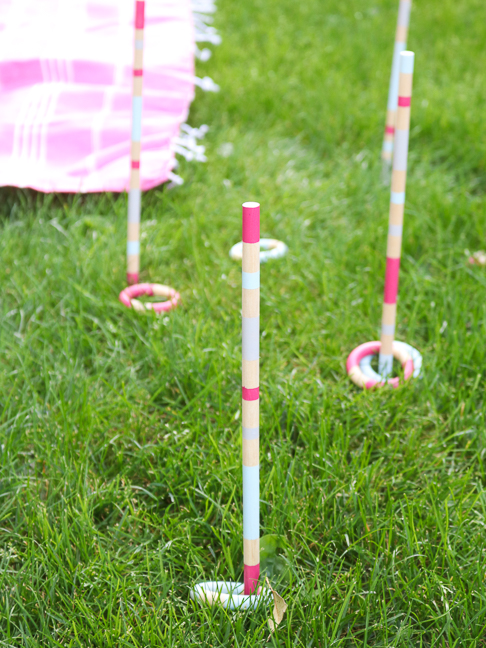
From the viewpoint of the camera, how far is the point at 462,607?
1.34m

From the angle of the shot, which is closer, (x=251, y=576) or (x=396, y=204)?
(x=251, y=576)

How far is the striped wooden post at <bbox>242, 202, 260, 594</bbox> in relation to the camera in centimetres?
116

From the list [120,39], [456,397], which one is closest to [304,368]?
[456,397]

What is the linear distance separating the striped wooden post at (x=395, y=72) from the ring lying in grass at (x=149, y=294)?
1.31 meters

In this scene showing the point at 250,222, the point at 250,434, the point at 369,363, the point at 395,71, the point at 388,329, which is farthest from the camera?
the point at 395,71

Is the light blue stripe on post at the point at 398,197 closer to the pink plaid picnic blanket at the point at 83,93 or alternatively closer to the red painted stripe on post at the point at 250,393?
the red painted stripe on post at the point at 250,393

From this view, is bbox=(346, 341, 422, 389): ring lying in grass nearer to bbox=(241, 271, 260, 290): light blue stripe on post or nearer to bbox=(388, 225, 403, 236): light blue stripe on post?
bbox=(388, 225, 403, 236): light blue stripe on post

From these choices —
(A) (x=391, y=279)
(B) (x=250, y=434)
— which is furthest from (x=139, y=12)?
(B) (x=250, y=434)

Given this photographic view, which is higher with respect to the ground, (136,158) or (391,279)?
(136,158)

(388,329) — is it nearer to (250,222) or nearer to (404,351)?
(404,351)

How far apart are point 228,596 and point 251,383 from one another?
441mm

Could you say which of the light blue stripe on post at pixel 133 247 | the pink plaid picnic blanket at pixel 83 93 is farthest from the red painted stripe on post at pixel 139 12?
the pink plaid picnic blanket at pixel 83 93

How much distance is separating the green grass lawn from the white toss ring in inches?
1.3

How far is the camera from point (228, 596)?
133 centimetres
